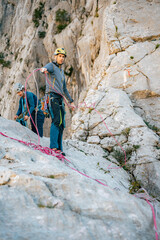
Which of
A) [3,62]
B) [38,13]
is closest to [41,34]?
[38,13]

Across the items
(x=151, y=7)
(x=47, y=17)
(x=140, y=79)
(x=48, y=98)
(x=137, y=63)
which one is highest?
(x=47, y=17)

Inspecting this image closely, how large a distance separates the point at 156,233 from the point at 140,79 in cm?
535

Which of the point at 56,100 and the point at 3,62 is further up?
the point at 3,62

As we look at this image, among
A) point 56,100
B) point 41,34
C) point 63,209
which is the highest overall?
point 41,34

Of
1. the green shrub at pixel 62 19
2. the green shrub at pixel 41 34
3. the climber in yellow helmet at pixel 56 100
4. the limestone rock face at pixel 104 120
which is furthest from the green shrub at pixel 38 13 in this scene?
the climber in yellow helmet at pixel 56 100

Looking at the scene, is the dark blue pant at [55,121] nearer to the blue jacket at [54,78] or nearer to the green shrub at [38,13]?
the blue jacket at [54,78]

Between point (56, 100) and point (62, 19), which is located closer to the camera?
point (56, 100)

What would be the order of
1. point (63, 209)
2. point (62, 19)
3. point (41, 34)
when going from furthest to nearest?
point (41, 34) → point (62, 19) → point (63, 209)

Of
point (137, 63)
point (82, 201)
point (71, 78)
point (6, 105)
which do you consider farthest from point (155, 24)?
point (6, 105)

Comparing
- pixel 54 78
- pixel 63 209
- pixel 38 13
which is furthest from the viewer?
pixel 38 13

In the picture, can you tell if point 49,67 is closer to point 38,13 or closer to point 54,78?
point 54,78

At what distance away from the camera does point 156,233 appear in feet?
4.90

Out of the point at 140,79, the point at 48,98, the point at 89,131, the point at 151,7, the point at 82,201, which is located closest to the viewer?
the point at 82,201

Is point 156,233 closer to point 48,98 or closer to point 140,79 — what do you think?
point 48,98
